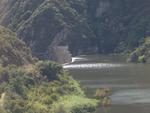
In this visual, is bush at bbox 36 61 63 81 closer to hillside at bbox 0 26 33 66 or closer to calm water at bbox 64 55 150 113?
hillside at bbox 0 26 33 66

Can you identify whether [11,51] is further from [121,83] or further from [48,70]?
[121,83]

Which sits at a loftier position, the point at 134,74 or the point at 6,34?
the point at 6,34

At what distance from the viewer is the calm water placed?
9919 cm

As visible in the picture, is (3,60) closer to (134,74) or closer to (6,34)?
(6,34)

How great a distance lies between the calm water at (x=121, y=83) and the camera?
9919 centimetres

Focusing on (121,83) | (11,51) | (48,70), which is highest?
(11,51)

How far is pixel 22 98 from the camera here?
322 ft

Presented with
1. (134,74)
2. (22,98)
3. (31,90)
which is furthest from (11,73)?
(134,74)

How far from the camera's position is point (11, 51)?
13275 centimetres

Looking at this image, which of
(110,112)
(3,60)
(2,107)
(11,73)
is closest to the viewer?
(2,107)

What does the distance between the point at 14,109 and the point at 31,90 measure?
70.0 ft

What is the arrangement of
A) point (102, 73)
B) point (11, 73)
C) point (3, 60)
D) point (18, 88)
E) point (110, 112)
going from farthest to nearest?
point (102, 73)
point (3, 60)
point (11, 73)
point (18, 88)
point (110, 112)

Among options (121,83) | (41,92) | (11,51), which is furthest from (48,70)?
(121,83)

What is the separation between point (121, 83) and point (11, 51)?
86.9 feet
